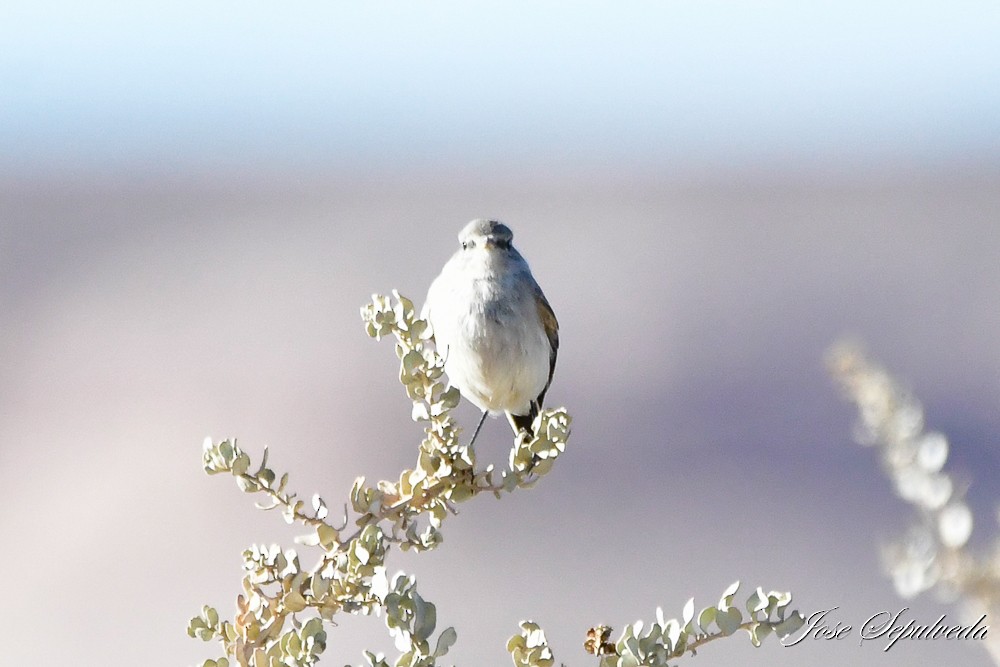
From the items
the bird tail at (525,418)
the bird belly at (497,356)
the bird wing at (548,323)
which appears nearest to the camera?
the bird belly at (497,356)

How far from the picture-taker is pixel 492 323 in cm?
387

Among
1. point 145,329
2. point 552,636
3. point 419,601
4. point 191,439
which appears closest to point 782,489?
point 552,636

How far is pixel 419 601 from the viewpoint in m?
1.64

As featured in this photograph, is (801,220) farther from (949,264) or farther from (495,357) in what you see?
(495,357)

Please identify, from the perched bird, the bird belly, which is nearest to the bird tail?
the perched bird

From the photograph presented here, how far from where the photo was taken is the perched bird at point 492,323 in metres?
3.87

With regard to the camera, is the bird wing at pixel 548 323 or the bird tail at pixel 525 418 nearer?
the bird wing at pixel 548 323

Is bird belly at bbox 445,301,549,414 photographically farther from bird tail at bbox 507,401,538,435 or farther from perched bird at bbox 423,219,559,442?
bird tail at bbox 507,401,538,435

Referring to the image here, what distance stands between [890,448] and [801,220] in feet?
66.5

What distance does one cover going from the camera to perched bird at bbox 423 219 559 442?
387 cm

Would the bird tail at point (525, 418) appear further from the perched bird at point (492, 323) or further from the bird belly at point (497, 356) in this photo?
the bird belly at point (497, 356)

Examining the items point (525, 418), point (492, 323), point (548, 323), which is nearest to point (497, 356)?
point (492, 323)

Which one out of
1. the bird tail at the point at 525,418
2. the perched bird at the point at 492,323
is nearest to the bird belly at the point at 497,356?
the perched bird at the point at 492,323

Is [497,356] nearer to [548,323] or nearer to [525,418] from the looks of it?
[548,323]
